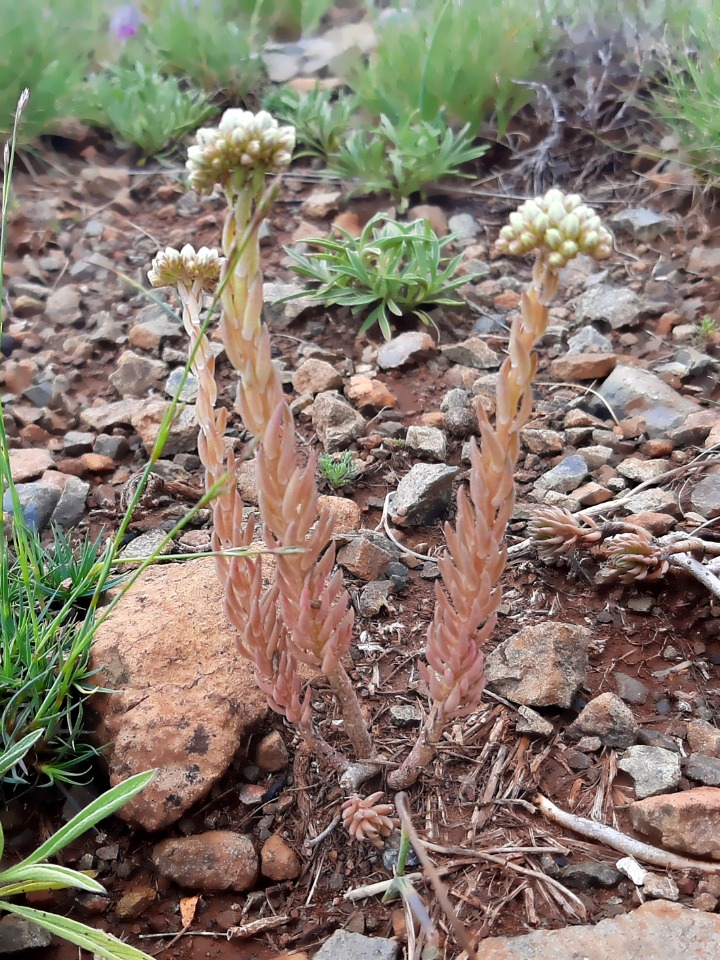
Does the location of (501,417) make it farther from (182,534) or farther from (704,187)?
(704,187)

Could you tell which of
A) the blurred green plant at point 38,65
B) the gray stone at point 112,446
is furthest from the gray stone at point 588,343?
the blurred green plant at point 38,65

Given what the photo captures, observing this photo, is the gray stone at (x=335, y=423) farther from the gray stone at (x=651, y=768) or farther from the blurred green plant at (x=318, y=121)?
the blurred green plant at (x=318, y=121)

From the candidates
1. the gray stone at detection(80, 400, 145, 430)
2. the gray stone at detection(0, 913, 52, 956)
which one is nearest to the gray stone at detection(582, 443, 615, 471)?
the gray stone at detection(80, 400, 145, 430)

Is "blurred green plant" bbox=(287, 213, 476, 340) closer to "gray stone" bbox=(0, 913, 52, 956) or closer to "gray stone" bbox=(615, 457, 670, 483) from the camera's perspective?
"gray stone" bbox=(615, 457, 670, 483)

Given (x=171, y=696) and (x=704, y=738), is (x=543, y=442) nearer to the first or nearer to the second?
(x=704, y=738)

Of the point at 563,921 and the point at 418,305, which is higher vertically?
the point at 418,305

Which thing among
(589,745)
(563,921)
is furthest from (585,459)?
(563,921)

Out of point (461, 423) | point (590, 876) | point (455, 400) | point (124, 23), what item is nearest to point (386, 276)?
point (455, 400)
